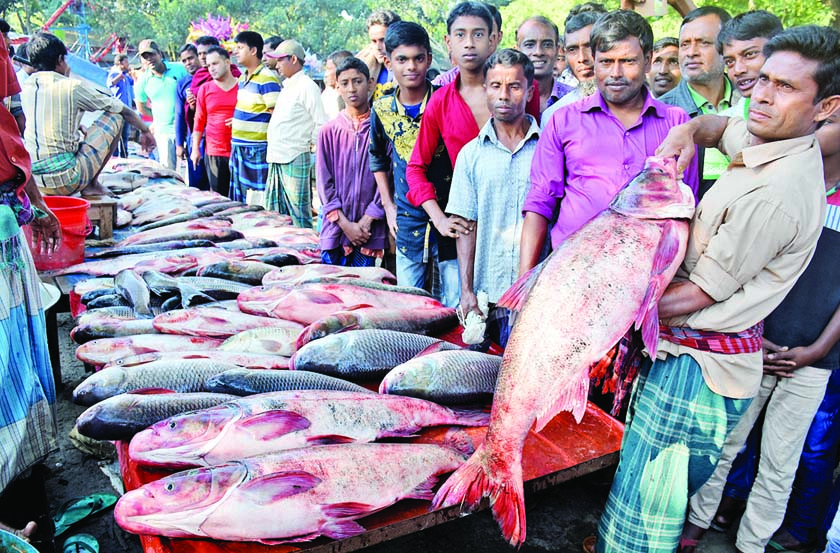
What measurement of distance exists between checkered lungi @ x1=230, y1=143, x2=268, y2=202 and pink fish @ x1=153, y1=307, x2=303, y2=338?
532 cm

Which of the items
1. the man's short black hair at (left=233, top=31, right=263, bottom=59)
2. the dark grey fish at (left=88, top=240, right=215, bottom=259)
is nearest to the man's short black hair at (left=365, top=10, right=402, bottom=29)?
the man's short black hair at (left=233, top=31, right=263, bottom=59)

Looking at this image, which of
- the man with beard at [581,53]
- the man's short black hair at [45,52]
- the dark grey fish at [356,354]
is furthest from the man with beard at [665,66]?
the man's short black hair at [45,52]

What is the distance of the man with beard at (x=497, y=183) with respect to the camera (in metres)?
3.43

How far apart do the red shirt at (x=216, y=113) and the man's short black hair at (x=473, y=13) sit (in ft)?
18.7

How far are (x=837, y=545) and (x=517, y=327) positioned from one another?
6.16ft

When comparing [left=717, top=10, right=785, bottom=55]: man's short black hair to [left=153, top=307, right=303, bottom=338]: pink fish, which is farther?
[left=717, top=10, right=785, bottom=55]: man's short black hair

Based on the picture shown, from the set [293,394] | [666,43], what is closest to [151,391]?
[293,394]

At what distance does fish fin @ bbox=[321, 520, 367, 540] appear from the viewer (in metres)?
1.91

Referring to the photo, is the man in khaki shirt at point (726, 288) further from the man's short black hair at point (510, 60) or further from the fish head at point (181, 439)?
the fish head at point (181, 439)

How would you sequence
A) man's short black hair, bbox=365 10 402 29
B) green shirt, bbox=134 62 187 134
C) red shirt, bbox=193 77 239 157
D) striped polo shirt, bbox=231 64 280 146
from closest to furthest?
man's short black hair, bbox=365 10 402 29, striped polo shirt, bbox=231 64 280 146, red shirt, bbox=193 77 239 157, green shirt, bbox=134 62 187 134

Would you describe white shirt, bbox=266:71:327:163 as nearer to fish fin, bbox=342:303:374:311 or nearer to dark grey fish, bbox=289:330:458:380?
fish fin, bbox=342:303:374:311

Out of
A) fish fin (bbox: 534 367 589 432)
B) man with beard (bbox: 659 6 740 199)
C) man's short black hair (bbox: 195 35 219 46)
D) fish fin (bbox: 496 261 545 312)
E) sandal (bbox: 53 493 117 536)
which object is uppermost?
man's short black hair (bbox: 195 35 219 46)

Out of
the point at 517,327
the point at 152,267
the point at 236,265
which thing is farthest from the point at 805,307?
the point at 152,267

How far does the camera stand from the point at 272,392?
2.45m
